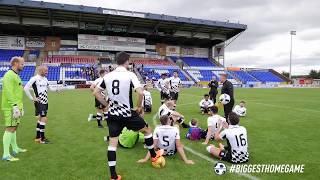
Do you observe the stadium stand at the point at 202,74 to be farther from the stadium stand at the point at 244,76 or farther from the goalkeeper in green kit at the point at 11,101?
the goalkeeper in green kit at the point at 11,101

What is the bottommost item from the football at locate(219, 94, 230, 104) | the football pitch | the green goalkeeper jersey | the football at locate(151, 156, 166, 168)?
the football pitch

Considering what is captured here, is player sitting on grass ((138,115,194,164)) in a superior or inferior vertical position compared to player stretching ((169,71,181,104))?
inferior

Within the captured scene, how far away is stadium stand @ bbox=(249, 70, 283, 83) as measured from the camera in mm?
70450

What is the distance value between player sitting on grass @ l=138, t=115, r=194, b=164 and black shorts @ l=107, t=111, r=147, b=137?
4.31 feet

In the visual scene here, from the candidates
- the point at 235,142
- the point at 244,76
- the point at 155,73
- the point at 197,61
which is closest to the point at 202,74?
the point at 197,61

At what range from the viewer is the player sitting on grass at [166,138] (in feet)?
24.7

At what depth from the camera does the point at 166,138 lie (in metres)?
7.64

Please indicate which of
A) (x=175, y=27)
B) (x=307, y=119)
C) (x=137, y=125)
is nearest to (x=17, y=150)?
(x=137, y=125)

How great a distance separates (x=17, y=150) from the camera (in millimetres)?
8500

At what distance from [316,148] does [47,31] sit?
180 feet

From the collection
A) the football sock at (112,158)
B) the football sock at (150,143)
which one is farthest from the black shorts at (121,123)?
the football sock at (150,143)

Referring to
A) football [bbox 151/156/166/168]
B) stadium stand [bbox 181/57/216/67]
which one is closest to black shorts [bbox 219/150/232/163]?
football [bbox 151/156/166/168]

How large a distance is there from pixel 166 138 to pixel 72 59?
5337 cm

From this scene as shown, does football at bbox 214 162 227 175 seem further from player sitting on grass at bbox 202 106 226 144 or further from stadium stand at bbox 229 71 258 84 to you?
stadium stand at bbox 229 71 258 84
